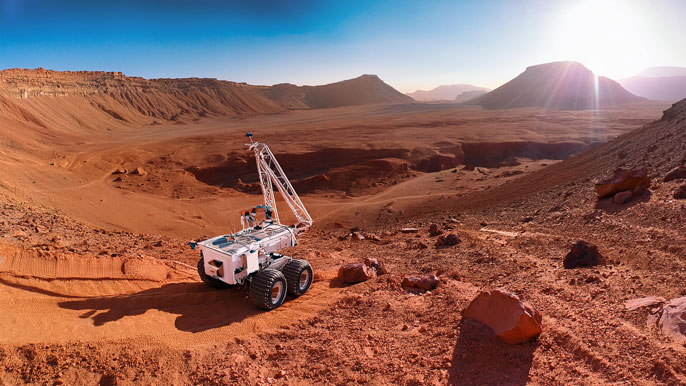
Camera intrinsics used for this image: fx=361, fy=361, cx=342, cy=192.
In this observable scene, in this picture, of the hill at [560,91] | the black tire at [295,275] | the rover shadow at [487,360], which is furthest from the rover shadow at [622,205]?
the hill at [560,91]

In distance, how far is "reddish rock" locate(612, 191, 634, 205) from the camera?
10.9 metres

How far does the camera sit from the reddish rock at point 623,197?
10938 mm

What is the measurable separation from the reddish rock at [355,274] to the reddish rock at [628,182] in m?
8.74

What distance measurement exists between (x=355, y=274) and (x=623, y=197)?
8.83 m

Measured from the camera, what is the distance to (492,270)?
883 cm

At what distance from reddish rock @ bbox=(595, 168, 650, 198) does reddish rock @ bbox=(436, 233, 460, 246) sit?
518 centimetres

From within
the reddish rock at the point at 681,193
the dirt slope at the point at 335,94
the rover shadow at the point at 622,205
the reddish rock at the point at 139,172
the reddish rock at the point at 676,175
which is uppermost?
the dirt slope at the point at 335,94

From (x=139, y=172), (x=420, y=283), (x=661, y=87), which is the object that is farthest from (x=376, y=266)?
(x=661, y=87)

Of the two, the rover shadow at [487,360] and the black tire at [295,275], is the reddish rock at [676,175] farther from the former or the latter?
the black tire at [295,275]

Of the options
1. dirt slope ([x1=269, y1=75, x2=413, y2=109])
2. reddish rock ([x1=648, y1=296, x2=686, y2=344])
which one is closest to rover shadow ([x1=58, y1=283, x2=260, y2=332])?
reddish rock ([x1=648, y1=296, x2=686, y2=344])

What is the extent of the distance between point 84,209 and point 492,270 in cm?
1934

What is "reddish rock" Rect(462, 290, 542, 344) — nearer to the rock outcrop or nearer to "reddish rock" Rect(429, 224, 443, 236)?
the rock outcrop

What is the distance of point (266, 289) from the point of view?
711 cm

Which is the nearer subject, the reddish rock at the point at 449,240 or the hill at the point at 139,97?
the reddish rock at the point at 449,240
